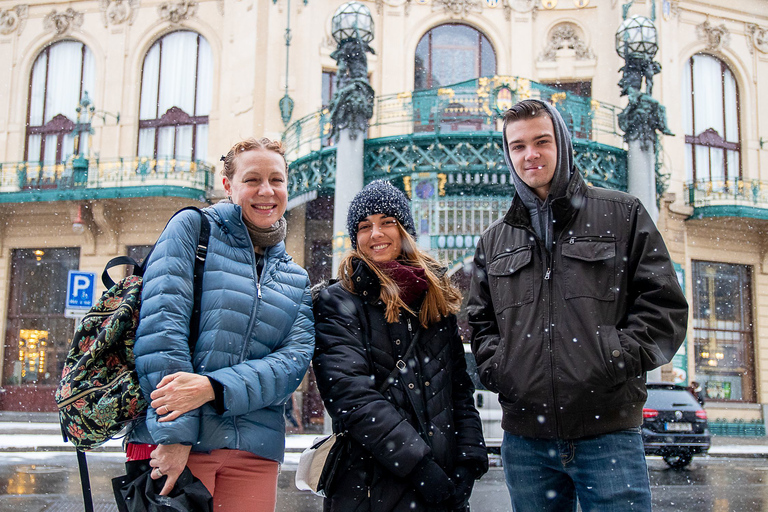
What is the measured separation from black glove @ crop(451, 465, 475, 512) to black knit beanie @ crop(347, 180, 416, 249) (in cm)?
127

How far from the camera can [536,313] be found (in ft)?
9.70

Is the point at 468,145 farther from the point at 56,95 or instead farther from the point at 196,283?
the point at 56,95

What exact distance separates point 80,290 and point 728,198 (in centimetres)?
1598

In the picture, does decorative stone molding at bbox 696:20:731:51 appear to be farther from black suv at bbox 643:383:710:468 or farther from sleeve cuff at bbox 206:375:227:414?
sleeve cuff at bbox 206:375:227:414

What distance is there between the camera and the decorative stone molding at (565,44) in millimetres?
18453

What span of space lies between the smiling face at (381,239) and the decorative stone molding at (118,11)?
1854 centimetres

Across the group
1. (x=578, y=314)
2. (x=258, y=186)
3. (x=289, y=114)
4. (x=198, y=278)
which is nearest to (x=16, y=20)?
(x=289, y=114)

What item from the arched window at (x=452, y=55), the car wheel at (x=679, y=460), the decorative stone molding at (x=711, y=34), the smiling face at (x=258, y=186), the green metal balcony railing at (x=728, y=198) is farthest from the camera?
the decorative stone molding at (x=711, y=34)

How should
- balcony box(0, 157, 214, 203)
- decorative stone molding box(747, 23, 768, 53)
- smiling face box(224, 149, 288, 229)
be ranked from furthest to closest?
decorative stone molding box(747, 23, 768, 53)
balcony box(0, 157, 214, 203)
smiling face box(224, 149, 288, 229)

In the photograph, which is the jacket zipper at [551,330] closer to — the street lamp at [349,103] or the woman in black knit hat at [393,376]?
the woman in black knit hat at [393,376]

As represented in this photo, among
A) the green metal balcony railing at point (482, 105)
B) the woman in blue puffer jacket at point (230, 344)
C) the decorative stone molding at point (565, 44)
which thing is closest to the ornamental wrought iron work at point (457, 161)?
the green metal balcony railing at point (482, 105)

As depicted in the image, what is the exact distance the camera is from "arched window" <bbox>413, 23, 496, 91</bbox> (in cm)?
1830

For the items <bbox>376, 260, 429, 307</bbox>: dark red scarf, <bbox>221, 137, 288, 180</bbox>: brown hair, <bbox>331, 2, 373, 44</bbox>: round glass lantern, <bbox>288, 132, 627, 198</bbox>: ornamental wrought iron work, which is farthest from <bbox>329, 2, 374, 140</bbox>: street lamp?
<bbox>376, 260, 429, 307</bbox>: dark red scarf

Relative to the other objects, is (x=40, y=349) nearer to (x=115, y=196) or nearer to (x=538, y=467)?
(x=115, y=196)
